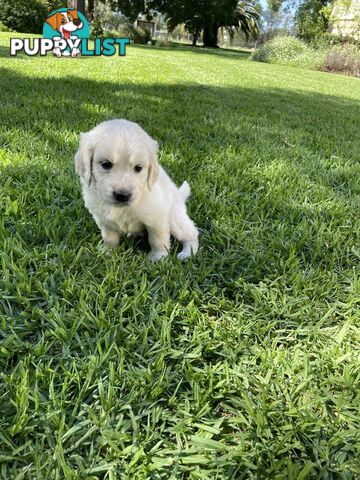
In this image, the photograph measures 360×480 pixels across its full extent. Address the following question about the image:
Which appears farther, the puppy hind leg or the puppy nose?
the puppy hind leg

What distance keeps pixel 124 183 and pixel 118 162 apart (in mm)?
125

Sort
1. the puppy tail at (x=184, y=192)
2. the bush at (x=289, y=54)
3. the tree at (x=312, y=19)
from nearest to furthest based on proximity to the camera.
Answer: the puppy tail at (x=184, y=192) → the bush at (x=289, y=54) → the tree at (x=312, y=19)

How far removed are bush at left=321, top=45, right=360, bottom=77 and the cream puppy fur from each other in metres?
19.4

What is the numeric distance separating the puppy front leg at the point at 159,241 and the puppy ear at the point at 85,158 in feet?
1.41

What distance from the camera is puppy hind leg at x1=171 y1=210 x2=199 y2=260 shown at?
224 centimetres

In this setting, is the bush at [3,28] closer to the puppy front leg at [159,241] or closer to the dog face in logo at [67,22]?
the dog face in logo at [67,22]

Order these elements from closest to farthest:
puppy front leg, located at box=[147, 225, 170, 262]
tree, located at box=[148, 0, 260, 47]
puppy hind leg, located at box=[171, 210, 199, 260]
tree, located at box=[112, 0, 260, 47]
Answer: puppy front leg, located at box=[147, 225, 170, 262] → puppy hind leg, located at box=[171, 210, 199, 260] → tree, located at box=[112, 0, 260, 47] → tree, located at box=[148, 0, 260, 47]

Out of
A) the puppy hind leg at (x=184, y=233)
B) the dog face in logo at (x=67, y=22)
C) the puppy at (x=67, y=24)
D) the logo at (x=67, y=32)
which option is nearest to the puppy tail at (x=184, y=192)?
the puppy hind leg at (x=184, y=233)

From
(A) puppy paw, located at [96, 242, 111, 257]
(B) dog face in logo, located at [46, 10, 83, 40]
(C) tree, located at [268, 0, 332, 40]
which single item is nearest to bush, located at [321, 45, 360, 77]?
(C) tree, located at [268, 0, 332, 40]

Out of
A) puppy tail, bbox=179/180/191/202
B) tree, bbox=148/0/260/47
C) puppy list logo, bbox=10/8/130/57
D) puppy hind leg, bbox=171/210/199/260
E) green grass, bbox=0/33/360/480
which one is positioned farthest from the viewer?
tree, bbox=148/0/260/47

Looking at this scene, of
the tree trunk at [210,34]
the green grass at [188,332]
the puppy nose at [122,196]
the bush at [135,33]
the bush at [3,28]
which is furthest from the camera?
the tree trunk at [210,34]

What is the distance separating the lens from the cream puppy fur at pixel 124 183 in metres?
1.89

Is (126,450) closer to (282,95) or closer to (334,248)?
(334,248)

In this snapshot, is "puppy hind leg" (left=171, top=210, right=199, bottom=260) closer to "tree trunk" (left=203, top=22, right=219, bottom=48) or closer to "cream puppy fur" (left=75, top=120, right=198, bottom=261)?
"cream puppy fur" (left=75, top=120, right=198, bottom=261)
